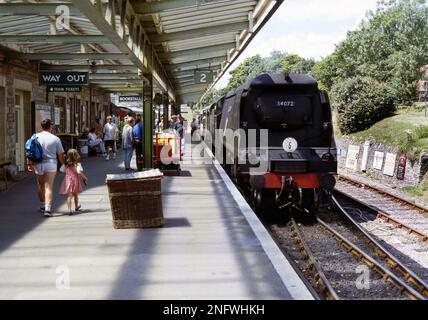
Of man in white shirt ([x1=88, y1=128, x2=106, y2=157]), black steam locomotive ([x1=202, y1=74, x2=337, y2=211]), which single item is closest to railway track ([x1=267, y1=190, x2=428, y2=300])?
black steam locomotive ([x1=202, y1=74, x2=337, y2=211])

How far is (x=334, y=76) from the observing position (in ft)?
194

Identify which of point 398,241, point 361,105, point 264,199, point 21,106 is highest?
point 361,105

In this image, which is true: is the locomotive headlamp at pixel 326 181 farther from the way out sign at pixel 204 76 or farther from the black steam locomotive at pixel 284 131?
the way out sign at pixel 204 76

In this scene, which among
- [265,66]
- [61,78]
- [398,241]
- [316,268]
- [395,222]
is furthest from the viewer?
[265,66]

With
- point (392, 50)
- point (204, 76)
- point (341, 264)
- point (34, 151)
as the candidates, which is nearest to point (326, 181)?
point (341, 264)

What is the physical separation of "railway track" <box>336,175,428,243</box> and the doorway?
8.94 meters

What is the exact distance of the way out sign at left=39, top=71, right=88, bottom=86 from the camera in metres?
15.0

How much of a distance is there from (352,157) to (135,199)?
17.1 meters

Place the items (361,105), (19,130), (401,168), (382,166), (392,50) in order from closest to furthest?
(19,130)
(401,168)
(382,166)
(361,105)
(392,50)

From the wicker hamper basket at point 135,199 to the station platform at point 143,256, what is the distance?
0.54 ft

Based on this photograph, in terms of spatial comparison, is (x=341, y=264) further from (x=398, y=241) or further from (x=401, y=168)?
(x=401, y=168)

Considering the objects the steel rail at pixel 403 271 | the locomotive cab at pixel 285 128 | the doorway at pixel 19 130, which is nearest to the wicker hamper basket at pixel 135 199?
the steel rail at pixel 403 271

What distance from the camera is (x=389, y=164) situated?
19.6 m

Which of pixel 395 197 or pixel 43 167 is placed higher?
pixel 43 167
